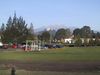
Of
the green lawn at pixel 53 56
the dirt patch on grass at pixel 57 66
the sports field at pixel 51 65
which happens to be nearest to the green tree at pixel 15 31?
the green lawn at pixel 53 56

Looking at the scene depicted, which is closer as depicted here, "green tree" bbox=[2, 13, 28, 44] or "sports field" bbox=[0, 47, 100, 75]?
"sports field" bbox=[0, 47, 100, 75]

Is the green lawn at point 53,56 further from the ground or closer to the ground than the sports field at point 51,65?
further from the ground

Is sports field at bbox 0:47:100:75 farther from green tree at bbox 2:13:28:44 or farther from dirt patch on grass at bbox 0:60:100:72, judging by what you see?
green tree at bbox 2:13:28:44

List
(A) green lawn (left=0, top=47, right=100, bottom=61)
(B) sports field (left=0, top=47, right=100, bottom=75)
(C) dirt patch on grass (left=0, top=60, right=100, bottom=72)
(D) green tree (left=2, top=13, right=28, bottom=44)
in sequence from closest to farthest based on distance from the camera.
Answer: (B) sports field (left=0, top=47, right=100, bottom=75)
(C) dirt patch on grass (left=0, top=60, right=100, bottom=72)
(A) green lawn (left=0, top=47, right=100, bottom=61)
(D) green tree (left=2, top=13, right=28, bottom=44)

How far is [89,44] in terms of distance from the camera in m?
88.4

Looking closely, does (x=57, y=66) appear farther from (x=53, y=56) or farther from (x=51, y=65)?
(x=53, y=56)

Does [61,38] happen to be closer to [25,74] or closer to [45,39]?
[45,39]

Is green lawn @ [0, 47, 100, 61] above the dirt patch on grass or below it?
above

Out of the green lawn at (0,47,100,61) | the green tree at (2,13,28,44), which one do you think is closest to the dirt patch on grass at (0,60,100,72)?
the green lawn at (0,47,100,61)

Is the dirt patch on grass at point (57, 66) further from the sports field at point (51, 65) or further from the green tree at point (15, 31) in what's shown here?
the green tree at point (15, 31)

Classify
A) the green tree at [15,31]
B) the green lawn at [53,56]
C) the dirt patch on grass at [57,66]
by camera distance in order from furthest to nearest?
the green tree at [15,31]
the green lawn at [53,56]
the dirt patch on grass at [57,66]

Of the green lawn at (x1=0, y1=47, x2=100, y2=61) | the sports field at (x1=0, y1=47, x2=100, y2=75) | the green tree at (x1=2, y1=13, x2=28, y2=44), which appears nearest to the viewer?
the sports field at (x1=0, y1=47, x2=100, y2=75)

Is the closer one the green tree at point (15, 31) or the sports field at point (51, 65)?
the sports field at point (51, 65)

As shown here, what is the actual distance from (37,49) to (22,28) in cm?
3685
